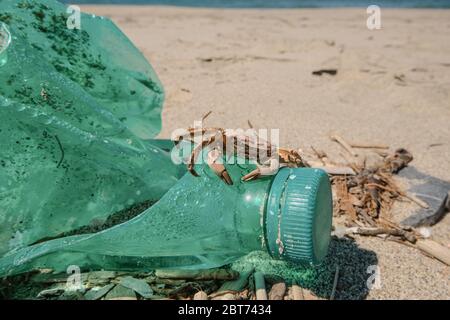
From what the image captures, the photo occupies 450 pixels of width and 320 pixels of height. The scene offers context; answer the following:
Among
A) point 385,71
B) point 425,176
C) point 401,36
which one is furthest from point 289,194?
point 401,36

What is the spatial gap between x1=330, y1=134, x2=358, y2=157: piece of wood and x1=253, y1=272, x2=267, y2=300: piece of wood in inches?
37.2

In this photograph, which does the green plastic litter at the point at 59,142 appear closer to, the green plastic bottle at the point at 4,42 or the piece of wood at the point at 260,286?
the green plastic bottle at the point at 4,42

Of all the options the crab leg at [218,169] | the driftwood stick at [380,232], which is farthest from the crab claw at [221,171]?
the driftwood stick at [380,232]

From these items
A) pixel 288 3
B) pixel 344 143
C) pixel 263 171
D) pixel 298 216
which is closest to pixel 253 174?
pixel 263 171

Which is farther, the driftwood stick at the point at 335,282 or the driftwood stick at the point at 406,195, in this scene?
the driftwood stick at the point at 406,195

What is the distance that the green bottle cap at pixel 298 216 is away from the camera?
85 cm

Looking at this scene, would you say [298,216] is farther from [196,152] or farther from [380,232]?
[380,232]

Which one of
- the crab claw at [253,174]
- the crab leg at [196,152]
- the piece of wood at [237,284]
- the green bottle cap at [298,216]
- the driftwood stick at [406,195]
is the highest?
the crab leg at [196,152]

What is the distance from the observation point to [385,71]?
10.5 ft

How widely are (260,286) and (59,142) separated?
Answer: 2.03 feet

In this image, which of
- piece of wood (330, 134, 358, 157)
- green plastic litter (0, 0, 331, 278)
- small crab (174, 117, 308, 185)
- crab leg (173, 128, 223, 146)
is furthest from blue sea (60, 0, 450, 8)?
small crab (174, 117, 308, 185)

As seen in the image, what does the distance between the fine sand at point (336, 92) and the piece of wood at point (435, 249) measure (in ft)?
0.07

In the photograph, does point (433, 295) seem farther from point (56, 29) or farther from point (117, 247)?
point (56, 29)
